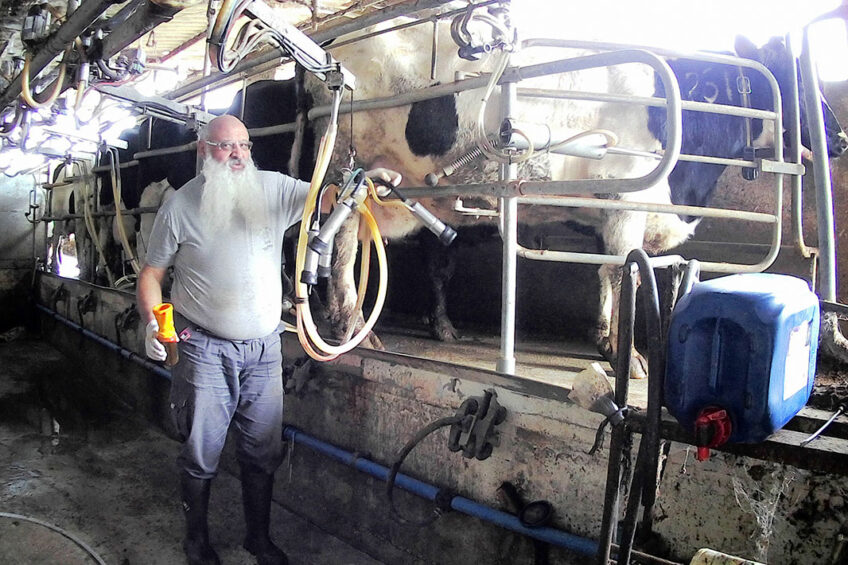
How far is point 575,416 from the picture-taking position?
6.91ft

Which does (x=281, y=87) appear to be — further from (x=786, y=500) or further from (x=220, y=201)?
(x=786, y=500)

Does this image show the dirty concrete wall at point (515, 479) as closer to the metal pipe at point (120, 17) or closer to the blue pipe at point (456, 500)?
the blue pipe at point (456, 500)

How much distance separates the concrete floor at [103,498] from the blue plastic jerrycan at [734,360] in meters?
2.07

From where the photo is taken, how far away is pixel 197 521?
104 inches

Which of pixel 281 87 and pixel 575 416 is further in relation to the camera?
pixel 281 87

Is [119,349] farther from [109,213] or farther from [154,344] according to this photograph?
[154,344]

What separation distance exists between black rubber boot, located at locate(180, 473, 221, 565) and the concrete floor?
0.48 feet

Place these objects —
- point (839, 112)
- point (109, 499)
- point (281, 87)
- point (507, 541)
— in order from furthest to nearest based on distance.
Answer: point (281, 87), point (839, 112), point (109, 499), point (507, 541)

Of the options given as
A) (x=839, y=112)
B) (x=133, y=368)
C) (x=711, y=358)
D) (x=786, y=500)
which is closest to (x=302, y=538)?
(x=786, y=500)

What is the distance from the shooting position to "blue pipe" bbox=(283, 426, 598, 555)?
6.66ft

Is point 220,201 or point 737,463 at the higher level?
point 220,201

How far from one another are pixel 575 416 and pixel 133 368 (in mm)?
4336

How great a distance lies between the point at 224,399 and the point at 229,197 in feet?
3.06

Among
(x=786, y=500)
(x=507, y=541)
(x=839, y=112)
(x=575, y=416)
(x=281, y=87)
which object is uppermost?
(x=281, y=87)
